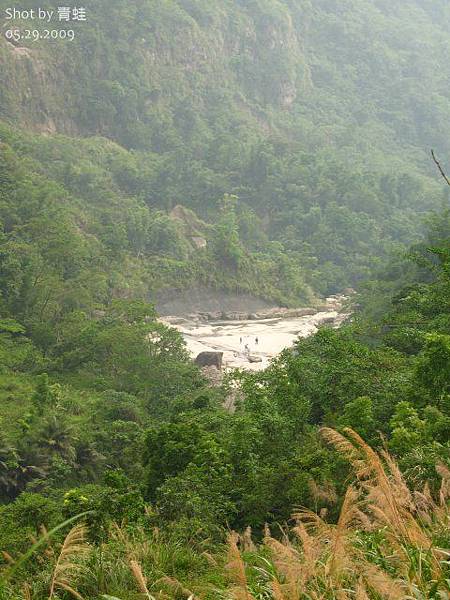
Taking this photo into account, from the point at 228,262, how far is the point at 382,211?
64.4 feet

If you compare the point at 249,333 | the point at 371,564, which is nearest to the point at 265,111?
the point at 249,333

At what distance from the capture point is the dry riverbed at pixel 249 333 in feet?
121

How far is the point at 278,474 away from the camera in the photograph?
10.9m

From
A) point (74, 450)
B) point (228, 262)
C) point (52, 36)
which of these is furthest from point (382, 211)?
point (74, 450)

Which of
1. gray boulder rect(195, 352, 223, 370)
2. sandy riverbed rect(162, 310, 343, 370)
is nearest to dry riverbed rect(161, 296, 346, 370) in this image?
sandy riverbed rect(162, 310, 343, 370)

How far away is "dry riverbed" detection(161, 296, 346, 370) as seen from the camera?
37.0 meters

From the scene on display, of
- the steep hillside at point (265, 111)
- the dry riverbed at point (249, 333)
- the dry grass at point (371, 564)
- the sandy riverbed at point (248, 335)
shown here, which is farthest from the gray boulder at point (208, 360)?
the dry grass at point (371, 564)

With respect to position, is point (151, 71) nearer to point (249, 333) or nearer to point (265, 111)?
point (265, 111)

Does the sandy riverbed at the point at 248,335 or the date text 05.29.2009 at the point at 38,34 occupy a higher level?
the date text 05.29.2009 at the point at 38,34

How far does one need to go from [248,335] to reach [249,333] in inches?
27.4

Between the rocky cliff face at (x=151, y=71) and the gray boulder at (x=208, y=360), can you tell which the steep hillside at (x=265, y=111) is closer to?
the rocky cliff face at (x=151, y=71)

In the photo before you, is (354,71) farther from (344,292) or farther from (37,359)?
(37,359)

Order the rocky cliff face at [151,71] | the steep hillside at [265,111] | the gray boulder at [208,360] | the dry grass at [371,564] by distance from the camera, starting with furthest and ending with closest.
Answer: the rocky cliff face at [151,71] → the steep hillside at [265,111] → the gray boulder at [208,360] → the dry grass at [371,564]

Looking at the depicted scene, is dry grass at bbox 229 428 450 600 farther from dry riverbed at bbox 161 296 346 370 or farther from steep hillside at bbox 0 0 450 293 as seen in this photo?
steep hillside at bbox 0 0 450 293
